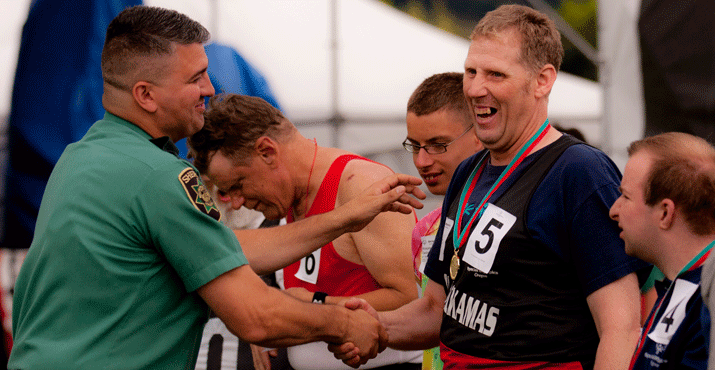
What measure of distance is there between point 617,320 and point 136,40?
4.83ft

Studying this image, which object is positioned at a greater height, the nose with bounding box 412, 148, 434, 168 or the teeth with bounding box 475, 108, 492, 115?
the teeth with bounding box 475, 108, 492, 115

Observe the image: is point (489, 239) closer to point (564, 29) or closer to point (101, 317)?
point (101, 317)

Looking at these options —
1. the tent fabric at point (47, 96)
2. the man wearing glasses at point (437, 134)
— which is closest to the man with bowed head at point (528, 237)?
the man wearing glasses at point (437, 134)

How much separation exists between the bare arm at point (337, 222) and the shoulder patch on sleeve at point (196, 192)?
1.90 ft

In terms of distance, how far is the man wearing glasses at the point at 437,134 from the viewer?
91.8 inches

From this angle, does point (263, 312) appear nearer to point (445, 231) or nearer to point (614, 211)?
point (445, 231)

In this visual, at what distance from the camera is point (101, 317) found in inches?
61.7

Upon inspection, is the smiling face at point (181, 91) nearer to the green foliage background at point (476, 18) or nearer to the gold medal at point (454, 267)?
the gold medal at point (454, 267)

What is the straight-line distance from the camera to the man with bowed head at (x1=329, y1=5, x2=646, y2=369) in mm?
1479

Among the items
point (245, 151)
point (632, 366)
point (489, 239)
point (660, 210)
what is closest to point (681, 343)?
point (632, 366)

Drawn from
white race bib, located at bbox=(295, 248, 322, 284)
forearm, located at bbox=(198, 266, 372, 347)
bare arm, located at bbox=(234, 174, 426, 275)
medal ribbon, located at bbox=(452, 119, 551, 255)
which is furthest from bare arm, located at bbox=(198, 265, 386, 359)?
medal ribbon, located at bbox=(452, 119, 551, 255)

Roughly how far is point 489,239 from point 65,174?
3.70ft

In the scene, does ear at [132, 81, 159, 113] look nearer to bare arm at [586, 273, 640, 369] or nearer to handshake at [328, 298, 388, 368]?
handshake at [328, 298, 388, 368]

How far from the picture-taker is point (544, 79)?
1.74 metres
